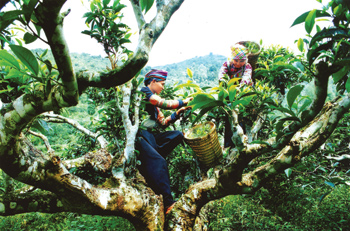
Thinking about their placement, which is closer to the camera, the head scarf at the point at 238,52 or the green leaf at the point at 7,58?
the green leaf at the point at 7,58

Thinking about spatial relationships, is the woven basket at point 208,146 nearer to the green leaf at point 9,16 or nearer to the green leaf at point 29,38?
the green leaf at point 29,38

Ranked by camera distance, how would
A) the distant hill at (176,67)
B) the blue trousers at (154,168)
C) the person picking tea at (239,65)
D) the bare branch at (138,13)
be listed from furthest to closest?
the distant hill at (176,67) → the person picking tea at (239,65) → the blue trousers at (154,168) → the bare branch at (138,13)

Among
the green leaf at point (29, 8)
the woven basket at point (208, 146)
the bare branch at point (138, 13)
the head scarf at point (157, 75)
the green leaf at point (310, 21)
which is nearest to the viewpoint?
the green leaf at point (29, 8)

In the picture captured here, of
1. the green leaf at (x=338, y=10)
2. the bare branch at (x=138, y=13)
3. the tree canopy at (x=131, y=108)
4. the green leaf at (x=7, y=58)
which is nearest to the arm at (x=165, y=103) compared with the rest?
the tree canopy at (x=131, y=108)

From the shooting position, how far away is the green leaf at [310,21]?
109cm

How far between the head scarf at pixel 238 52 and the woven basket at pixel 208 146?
1235 millimetres

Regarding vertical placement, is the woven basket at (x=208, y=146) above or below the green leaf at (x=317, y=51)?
below

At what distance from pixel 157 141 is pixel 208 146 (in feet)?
2.62

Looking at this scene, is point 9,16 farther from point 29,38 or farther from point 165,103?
point 165,103

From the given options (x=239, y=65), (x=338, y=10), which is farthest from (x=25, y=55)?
(x=239, y=65)

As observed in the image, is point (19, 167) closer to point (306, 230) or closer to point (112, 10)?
point (112, 10)

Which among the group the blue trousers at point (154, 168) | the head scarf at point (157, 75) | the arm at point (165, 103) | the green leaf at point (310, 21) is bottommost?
the blue trousers at point (154, 168)

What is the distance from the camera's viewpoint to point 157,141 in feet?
9.19

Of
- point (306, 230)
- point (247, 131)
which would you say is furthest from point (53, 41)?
point (306, 230)
